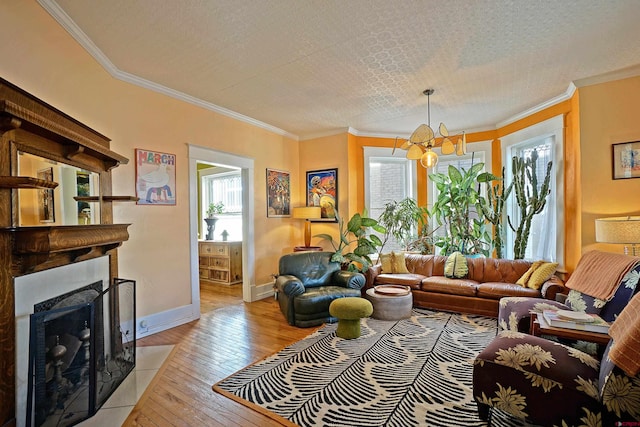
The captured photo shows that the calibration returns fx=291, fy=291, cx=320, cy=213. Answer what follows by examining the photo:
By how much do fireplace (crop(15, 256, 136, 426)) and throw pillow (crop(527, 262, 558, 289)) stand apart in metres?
4.51

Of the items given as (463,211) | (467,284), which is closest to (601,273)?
(467,284)

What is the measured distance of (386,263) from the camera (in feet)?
15.7

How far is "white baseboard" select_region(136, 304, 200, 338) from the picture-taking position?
338cm

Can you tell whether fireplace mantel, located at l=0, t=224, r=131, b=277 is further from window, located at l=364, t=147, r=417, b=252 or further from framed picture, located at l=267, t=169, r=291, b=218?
window, located at l=364, t=147, r=417, b=252

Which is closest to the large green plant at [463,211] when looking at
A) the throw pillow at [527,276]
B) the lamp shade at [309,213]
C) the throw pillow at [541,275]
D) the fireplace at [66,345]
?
the throw pillow at [527,276]

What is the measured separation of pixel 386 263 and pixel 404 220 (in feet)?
3.04

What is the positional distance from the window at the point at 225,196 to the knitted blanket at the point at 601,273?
5.54m

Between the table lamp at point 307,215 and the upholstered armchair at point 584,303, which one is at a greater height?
the table lamp at point 307,215

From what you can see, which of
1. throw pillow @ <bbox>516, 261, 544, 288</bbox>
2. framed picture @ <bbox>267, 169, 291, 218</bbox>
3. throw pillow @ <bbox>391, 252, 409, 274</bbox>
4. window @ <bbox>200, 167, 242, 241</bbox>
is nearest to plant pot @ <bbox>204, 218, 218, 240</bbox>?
window @ <bbox>200, 167, 242, 241</bbox>

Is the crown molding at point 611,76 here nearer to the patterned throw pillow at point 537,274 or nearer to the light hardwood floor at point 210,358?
the patterned throw pillow at point 537,274

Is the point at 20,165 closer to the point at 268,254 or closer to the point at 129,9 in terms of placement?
the point at 129,9

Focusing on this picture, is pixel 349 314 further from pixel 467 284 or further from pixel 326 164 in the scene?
pixel 326 164

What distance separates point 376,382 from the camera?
7.86 ft

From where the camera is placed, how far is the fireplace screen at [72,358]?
1704 mm
